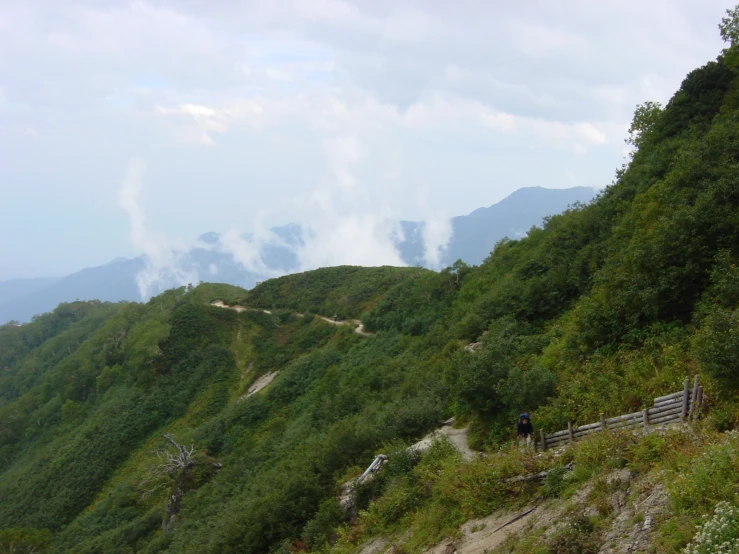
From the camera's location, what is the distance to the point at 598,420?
12016 millimetres

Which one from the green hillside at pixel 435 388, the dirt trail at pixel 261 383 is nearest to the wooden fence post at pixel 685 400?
the green hillside at pixel 435 388

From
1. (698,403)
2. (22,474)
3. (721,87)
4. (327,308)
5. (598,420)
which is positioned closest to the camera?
(698,403)

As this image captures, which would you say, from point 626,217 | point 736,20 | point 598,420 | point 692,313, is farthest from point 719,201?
point 736,20

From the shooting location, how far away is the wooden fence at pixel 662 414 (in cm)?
958

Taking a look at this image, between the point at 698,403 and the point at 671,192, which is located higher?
the point at 671,192

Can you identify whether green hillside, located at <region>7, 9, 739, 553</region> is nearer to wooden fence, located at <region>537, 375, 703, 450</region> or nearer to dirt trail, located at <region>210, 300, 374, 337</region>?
wooden fence, located at <region>537, 375, 703, 450</region>

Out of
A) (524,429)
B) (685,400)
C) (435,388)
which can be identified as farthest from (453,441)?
(685,400)

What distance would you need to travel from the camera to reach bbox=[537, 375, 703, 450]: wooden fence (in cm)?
958

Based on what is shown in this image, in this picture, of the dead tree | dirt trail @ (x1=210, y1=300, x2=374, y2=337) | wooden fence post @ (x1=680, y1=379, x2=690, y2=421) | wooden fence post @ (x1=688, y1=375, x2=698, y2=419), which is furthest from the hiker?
dirt trail @ (x1=210, y1=300, x2=374, y2=337)

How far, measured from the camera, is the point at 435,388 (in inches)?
811

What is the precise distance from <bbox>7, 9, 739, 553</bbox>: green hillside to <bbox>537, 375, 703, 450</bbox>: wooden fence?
0.35m

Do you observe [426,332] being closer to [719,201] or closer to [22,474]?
[719,201]

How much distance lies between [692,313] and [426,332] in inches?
856

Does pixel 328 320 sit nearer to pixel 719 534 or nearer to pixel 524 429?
pixel 524 429
